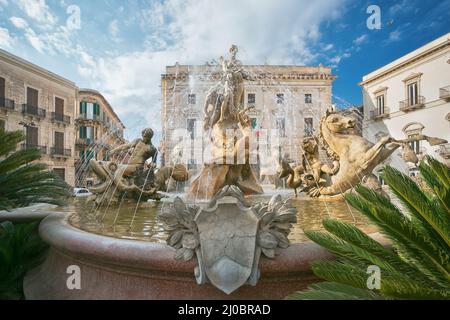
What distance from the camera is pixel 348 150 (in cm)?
615

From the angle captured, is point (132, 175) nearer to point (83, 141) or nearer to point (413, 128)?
point (413, 128)

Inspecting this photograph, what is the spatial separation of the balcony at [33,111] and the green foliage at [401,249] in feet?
86.1

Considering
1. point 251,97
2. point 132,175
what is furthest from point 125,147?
point 251,97

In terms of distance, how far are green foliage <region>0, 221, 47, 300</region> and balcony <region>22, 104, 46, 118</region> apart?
73.6ft

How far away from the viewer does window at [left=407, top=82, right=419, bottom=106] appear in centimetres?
2452

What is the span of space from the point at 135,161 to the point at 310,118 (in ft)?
105

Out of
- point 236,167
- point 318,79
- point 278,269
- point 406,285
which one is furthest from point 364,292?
point 318,79

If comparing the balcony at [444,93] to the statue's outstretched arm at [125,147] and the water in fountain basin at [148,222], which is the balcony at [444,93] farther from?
the statue's outstretched arm at [125,147]

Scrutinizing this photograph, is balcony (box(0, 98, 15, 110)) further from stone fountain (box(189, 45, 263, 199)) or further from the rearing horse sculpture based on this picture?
the rearing horse sculpture

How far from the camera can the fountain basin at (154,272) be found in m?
2.38

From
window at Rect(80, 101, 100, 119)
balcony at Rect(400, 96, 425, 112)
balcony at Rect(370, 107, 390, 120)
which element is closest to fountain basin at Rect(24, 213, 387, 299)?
balcony at Rect(400, 96, 425, 112)

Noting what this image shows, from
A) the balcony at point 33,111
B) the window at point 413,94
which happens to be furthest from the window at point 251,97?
the balcony at point 33,111

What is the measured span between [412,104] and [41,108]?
3295cm
